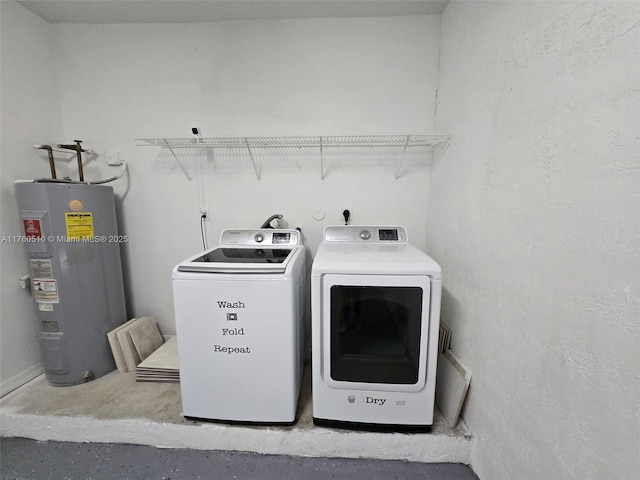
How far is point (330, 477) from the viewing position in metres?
1.25

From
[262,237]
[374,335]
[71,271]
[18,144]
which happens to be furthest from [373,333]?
[18,144]

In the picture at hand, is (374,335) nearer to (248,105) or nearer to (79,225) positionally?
(248,105)

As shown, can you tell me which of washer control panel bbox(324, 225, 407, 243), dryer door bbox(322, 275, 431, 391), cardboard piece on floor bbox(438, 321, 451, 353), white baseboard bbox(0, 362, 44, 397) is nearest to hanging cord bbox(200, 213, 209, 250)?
washer control panel bbox(324, 225, 407, 243)

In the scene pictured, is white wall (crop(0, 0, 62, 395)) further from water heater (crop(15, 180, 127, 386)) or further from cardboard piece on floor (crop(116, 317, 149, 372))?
cardboard piece on floor (crop(116, 317, 149, 372))

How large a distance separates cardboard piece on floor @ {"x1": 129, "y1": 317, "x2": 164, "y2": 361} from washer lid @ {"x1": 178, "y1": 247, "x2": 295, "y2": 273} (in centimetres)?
94

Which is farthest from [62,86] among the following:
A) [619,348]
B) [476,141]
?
[619,348]

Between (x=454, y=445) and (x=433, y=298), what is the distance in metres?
0.81

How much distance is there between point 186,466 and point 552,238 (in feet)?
6.46

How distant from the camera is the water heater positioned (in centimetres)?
151

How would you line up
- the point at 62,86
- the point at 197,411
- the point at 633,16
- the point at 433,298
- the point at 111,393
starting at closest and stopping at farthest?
the point at 633,16, the point at 433,298, the point at 197,411, the point at 111,393, the point at 62,86

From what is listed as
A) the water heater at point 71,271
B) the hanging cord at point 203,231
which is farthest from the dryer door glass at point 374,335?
the water heater at point 71,271

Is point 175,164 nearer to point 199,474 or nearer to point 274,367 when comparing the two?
point 274,367

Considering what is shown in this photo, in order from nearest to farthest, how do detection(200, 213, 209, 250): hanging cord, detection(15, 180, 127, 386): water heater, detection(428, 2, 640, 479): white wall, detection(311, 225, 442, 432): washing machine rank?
detection(428, 2, 640, 479): white wall, detection(311, 225, 442, 432): washing machine, detection(15, 180, 127, 386): water heater, detection(200, 213, 209, 250): hanging cord

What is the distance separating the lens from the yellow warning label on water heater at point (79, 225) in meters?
1.57
